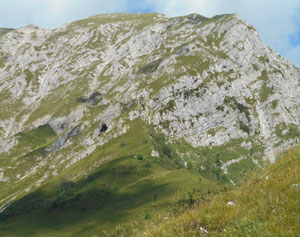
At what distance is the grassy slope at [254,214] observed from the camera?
6695mm

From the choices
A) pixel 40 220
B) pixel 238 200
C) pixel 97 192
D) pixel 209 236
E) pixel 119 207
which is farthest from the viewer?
pixel 97 192

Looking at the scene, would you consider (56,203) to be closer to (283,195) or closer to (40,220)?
(40,220)

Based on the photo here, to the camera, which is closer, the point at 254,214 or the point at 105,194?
the point at 254,214

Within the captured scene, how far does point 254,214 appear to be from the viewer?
751 centimetres

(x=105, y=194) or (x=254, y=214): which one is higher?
(x=105, y=194)

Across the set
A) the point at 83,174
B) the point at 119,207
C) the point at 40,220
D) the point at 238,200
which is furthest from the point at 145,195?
the point at 238,200

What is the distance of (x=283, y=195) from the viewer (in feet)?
25.3

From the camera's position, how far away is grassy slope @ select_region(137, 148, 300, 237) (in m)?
6.70

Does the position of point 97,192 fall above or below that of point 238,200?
above

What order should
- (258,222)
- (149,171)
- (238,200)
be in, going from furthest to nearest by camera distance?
(149,171) < (238,200) < (258,222)

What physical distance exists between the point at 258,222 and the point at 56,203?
168 metres

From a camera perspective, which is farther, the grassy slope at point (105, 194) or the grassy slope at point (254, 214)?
the grassy slope at point (105, 194)

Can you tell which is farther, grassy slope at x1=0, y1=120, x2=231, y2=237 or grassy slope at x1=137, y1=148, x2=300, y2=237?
grassy slope at x1=0, y1=120, x2=231, y2=237

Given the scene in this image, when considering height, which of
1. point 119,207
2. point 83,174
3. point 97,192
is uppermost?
point 83,174
